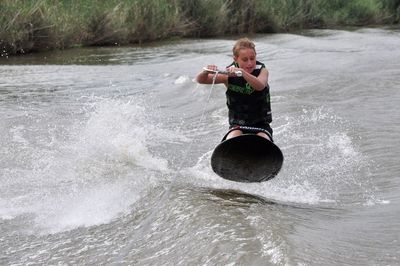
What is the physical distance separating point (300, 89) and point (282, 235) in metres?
7.36

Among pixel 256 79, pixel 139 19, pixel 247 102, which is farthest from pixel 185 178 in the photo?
pixel 139 19

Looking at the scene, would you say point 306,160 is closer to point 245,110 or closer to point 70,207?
point 245,110

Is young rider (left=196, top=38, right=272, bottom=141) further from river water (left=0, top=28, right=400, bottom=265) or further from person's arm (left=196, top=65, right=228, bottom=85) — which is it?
river water (left=0, top=28, right=400, bottom=265)

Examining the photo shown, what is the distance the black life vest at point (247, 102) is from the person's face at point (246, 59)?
0.25 feet

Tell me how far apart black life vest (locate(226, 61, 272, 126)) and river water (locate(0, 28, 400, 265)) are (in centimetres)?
68

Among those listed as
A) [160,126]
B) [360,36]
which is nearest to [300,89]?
[160,126]

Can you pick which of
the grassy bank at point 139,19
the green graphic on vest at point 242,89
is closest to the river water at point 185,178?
the green graphic on vest at point 242,89

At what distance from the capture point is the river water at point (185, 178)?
4625 millimetres

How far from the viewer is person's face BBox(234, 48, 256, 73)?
236 inches

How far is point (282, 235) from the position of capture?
4.62 meters

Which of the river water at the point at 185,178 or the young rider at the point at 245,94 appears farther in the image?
the young rider at the point at 245,94

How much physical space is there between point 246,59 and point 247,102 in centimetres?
44

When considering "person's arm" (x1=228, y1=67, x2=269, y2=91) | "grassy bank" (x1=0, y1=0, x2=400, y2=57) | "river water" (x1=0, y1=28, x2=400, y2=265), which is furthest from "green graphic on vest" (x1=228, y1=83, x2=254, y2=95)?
"grassy bank" (x1=0, y1=0, x2=400, y2=57)

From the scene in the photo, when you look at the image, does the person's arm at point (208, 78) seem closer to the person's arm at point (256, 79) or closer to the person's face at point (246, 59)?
the person's face at point (246, 59)
